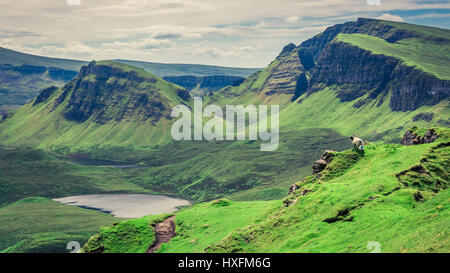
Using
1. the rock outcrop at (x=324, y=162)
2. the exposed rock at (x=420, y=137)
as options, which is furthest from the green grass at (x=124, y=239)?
the exposed rock at (x=420, y=137)

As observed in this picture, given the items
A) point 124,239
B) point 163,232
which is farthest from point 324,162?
point 124,239

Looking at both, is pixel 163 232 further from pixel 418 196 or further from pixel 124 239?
pixel 418 196

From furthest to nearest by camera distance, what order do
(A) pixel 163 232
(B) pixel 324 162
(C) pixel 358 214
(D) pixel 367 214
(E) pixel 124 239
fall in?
1. (A) pixel 163 232
2. (E) pixel 124 239
3. (B) pixel 324 162
4. (C) pixel 358 214
5. (D) pixel 367 214

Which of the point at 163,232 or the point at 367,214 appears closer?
the point at 367,214

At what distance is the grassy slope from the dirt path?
104 feet

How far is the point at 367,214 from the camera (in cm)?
6875

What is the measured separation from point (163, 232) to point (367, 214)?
67.8m

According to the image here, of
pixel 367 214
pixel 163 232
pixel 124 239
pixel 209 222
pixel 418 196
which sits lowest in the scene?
pixel 163 232

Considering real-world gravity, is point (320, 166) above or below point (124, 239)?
above

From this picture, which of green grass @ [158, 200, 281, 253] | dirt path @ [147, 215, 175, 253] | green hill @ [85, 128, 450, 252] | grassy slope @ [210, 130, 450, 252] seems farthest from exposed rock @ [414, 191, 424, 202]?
dirt path @ [147, 215, 175, 253]

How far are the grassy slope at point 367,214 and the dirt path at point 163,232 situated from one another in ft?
104
